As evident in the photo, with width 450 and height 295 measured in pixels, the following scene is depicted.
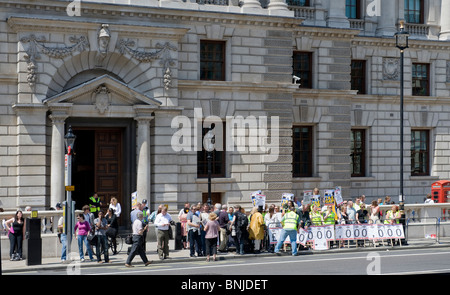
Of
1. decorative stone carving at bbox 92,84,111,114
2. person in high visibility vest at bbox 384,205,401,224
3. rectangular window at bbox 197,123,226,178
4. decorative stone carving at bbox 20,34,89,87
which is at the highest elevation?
decorative stone carving at bbox 20,34,89,87

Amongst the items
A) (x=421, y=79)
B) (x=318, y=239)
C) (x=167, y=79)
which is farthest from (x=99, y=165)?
(x=421, y=79)

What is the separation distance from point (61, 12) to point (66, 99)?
3.54 meters

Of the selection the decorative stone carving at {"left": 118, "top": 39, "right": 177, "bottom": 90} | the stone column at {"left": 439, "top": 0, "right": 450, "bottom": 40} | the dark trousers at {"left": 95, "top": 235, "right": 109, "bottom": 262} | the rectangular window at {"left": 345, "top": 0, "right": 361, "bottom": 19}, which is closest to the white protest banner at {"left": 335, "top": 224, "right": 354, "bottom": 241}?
the dark trousers at {"left": 95, "top": 235, "right": 109, "bottom": 262}

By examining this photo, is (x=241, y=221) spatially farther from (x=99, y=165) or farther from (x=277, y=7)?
(x=277, y=7)

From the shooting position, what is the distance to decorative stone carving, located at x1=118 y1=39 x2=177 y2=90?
2944cm

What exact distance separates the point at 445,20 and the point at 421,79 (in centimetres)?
379

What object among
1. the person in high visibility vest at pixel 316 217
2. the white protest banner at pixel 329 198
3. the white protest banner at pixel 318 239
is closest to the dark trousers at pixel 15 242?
the white protest banner at pixel 318 239

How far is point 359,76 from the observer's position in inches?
1563

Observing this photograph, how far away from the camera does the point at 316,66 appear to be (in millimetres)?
36469

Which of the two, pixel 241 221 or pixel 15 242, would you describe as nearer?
pixel 15 242

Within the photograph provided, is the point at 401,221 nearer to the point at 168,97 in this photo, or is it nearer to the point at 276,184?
the point at 276,184

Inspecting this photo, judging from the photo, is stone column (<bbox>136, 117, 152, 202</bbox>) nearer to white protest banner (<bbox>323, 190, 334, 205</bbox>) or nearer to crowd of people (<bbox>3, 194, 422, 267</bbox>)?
crowd of people (<bbox>3, 194, 422, 267</bbox>)

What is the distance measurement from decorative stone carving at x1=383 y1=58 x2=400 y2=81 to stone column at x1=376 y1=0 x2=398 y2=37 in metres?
1.50
